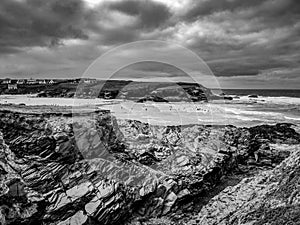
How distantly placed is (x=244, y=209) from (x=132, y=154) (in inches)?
A: 267

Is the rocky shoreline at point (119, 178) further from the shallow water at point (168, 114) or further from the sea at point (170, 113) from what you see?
the shallow water at point (168, 114)

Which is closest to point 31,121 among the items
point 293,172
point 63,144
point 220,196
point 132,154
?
point 63,144

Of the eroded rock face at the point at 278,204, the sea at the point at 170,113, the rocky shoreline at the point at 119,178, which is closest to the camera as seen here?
the eroded rock face at the point at 278,204

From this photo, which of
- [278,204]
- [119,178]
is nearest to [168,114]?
[119,178]

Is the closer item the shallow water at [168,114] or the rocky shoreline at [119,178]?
the rocky shoreline at [119,178]

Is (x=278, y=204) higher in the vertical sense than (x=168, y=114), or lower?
lower

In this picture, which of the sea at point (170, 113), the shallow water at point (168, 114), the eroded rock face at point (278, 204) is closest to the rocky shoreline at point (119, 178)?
the eroded rock face at point (278, 204)

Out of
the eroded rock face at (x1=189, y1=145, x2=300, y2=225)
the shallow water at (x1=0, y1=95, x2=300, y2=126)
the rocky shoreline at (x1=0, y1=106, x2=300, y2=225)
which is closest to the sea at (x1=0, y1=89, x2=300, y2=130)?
the shallow water at (x1=0, y1=95, x2=300, y2=126)

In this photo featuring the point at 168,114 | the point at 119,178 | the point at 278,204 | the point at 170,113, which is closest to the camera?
the point at 278,204

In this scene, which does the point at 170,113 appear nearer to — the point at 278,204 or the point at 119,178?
the point at 119,178

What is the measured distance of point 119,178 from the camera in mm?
10844

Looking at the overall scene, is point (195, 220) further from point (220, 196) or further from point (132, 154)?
point (132, 154)

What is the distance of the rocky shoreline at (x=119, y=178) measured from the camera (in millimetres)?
8262

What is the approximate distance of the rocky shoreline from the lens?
826cm
